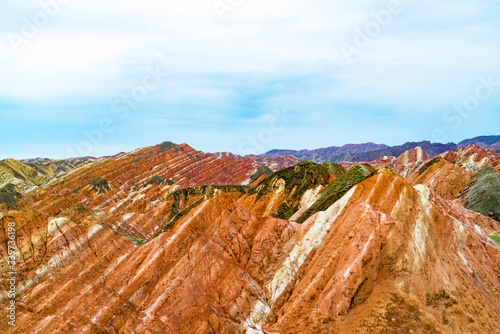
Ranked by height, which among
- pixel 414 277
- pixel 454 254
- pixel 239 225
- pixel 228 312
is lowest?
pixel 228 312

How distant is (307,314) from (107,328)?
1170 cm

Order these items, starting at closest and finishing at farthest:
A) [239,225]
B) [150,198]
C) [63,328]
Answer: [63,328]
[239,225]
[150,198]

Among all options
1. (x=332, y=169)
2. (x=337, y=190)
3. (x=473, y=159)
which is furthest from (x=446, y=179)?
(x=337, y=190)

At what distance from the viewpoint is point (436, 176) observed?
271 feet

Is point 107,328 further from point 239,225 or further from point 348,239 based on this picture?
point 348,239

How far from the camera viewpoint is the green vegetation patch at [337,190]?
31470mm

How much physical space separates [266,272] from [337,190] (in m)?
12.3

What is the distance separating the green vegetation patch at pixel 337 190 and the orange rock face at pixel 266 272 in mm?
2489

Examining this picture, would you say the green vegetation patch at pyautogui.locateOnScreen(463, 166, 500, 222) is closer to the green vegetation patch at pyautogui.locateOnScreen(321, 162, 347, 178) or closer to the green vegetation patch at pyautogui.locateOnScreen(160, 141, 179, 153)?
the green vegetation patch at pyautogui.locateOnScreen(321, 162, 347, 178)

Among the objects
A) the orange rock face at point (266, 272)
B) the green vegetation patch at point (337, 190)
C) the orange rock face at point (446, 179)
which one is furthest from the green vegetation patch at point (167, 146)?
the green vegetation patch at point (337, 190)

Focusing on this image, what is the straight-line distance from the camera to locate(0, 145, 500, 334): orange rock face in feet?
70.8

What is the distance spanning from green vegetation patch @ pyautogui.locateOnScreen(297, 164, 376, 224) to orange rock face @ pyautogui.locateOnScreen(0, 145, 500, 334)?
249cm

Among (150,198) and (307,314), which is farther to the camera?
(150,198)

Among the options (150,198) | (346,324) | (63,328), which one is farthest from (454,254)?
(150,198)
